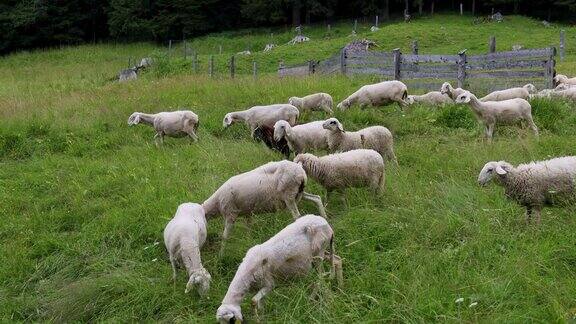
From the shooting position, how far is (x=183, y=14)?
152ft

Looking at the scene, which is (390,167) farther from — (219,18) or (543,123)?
(219,18)

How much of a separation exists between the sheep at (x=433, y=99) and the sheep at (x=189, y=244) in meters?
7.09

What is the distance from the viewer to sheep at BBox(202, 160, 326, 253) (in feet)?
18.0

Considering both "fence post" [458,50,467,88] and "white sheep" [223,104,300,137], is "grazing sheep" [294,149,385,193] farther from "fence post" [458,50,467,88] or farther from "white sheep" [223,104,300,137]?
"fence post" [458,50,467,88]

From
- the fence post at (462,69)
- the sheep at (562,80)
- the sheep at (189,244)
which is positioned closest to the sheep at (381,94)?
the fence post at (462,69)

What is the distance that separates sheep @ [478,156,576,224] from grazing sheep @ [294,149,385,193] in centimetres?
132

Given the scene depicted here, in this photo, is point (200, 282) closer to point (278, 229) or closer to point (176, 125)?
point (278, 229)

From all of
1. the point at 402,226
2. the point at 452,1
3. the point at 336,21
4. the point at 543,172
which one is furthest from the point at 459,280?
the point at 452,1

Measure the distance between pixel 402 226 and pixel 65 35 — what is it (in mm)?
50838

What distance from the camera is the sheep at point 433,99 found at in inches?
446

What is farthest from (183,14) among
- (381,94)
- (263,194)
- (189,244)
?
(189,244)

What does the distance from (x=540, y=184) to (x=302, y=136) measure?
Answer: 371cm

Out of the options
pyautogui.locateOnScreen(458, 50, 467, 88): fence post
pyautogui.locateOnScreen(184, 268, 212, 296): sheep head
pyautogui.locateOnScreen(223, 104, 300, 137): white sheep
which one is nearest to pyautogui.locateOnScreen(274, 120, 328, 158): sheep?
pyautogui.locateOnScreen(223, 104, 300, 137): white sheep

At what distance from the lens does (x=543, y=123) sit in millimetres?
9469
